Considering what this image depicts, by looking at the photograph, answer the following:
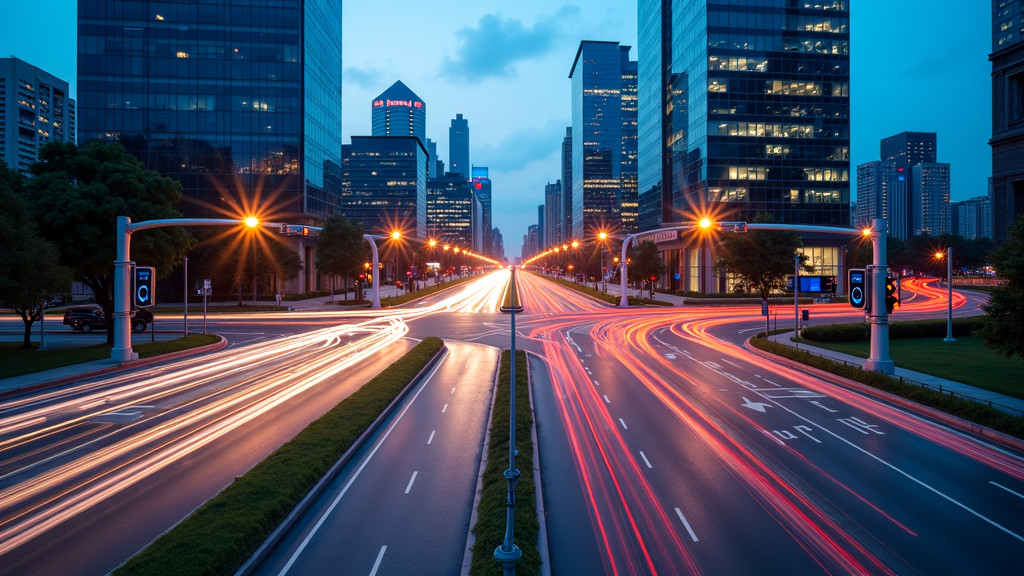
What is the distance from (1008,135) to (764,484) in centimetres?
4596

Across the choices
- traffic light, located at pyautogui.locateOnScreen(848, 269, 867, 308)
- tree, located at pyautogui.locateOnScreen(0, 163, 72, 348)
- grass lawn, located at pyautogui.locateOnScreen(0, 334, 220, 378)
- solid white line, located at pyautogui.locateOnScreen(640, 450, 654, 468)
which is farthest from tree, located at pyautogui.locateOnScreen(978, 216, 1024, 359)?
grass lawn, located at pyautogui.locateOnScreen(0, 334, 220, 378)

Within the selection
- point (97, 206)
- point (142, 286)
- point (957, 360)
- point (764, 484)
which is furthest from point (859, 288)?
point (97, 206)

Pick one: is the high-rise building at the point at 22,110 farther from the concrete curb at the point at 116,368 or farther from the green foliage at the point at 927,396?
the green foliage at the point at 927,396

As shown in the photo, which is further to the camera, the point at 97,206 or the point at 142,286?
the point at 97,206

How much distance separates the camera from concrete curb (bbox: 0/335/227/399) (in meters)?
22.1

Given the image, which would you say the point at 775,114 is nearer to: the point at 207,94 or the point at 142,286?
the point at 207,94

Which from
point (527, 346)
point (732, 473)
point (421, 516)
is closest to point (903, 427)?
point (732, 473)

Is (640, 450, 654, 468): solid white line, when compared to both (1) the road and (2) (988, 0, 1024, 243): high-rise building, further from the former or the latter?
(2) (988, 0, 1024, 243): high-rise building

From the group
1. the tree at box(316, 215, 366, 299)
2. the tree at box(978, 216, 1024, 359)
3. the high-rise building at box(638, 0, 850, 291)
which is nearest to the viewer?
the tree at box(978, 216, 1024, 359)

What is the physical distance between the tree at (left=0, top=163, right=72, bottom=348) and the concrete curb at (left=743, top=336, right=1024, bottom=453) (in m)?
36.3

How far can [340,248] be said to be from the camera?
72.9 m

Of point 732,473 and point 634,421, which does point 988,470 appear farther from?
point 634,421

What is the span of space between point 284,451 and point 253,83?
80426 mm

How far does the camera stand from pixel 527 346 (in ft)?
118
